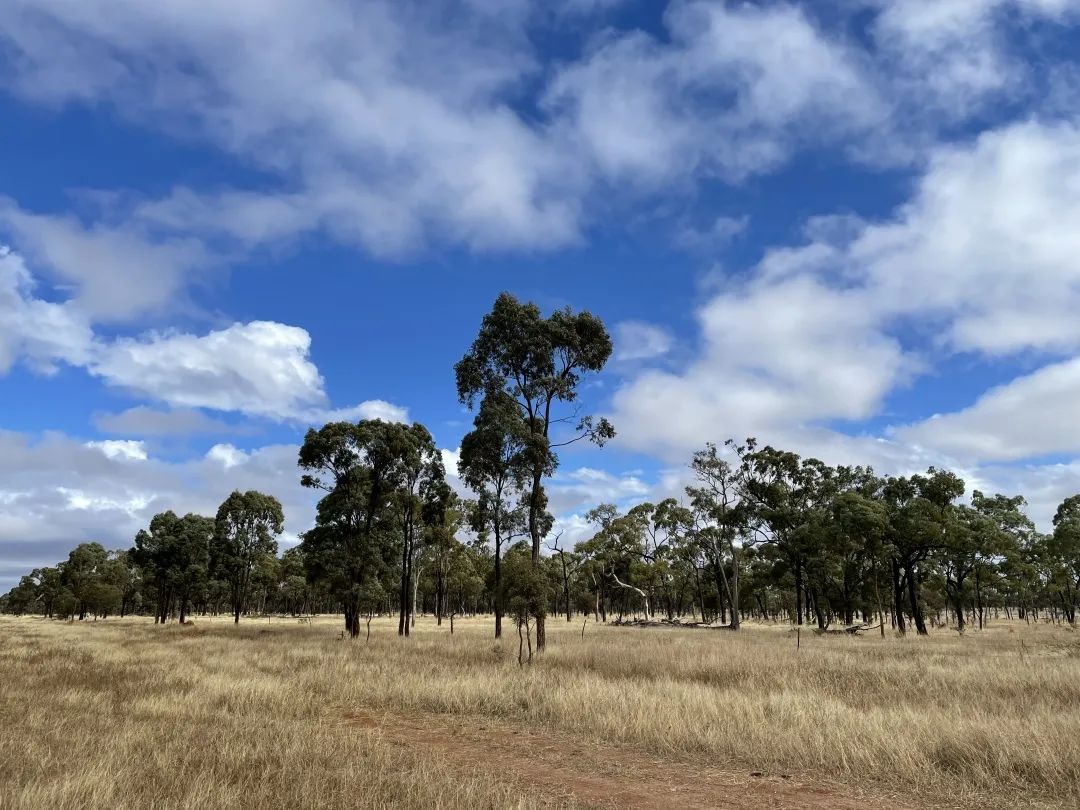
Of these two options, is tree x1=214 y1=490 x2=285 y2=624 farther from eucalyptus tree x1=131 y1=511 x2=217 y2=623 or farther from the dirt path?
the dirt path

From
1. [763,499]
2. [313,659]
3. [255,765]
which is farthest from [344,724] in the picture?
[763,499]

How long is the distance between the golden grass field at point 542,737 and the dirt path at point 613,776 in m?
0.05

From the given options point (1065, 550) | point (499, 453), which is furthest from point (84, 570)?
point (1065, 550)

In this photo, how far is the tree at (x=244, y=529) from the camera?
188 feet

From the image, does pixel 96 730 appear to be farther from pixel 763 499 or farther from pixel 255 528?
pixel 255 528

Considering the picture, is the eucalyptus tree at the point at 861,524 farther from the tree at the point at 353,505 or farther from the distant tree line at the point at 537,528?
the tree at the point at 353,505

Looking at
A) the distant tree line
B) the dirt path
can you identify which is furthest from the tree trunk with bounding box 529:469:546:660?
the dirt path

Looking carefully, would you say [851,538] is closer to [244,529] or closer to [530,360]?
[530,360]

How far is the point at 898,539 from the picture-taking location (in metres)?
39.2

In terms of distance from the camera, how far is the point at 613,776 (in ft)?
28.4

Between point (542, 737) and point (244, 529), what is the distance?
180 ft

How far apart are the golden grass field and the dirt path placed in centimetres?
5

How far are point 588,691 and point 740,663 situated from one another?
27.4 feet

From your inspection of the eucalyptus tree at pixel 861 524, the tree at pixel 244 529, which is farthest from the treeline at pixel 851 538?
the tree at pixel 244 529
